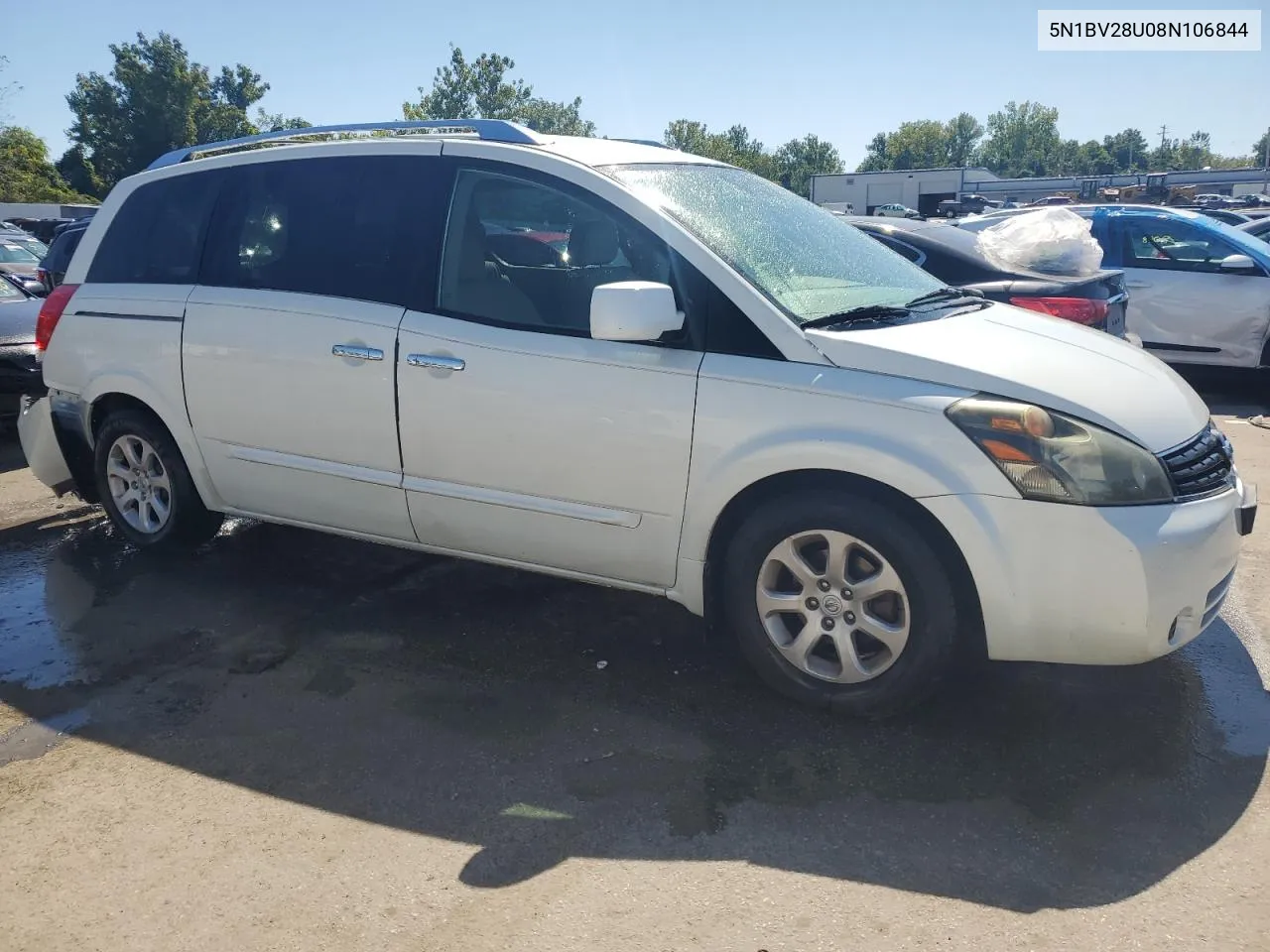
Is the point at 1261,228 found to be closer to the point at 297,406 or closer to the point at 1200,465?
→ the point at 1200,465

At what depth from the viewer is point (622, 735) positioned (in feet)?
11.3

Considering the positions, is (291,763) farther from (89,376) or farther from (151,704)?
→ (89,376)

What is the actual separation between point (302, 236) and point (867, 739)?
9.79 ft

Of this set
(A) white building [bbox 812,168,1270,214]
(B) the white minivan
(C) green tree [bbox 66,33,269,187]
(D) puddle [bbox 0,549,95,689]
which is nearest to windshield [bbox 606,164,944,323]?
(B) the white minivan

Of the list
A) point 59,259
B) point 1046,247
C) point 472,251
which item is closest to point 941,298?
point 472,251

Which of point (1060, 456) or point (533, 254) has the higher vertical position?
point (533, 254)

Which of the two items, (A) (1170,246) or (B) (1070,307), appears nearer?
(B) (1070,307)

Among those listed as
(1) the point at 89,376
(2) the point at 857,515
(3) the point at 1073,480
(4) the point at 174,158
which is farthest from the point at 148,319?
(3) the point at 1073,480

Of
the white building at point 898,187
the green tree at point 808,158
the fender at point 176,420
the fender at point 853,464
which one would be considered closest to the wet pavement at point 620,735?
the fender at point 176,420

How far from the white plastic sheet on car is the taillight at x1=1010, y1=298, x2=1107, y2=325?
20.5 inches

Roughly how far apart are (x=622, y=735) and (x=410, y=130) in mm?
2798

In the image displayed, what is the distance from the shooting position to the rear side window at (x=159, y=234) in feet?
15.7

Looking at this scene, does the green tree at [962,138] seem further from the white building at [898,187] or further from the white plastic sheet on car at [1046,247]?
the white plastic sheet on car at [1046,247]

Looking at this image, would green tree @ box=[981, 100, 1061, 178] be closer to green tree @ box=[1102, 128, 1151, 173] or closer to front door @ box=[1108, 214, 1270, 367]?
green tree @ box=[1102, 128, 1151, 173]
